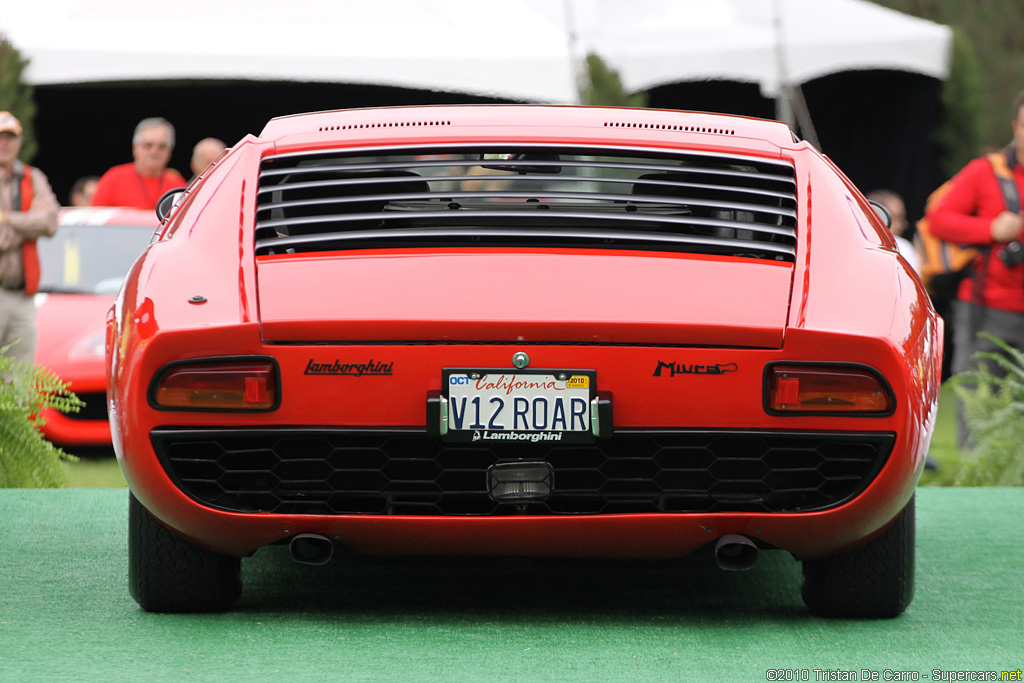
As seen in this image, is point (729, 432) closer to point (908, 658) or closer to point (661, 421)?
point (661, 421)

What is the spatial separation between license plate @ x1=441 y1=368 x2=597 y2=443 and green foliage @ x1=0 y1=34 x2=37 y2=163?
9842mm

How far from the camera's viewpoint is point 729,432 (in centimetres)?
308

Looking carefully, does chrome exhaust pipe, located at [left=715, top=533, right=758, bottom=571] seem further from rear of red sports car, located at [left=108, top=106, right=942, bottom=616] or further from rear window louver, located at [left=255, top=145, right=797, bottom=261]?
rear window louver, located at [left=255, top=145, right=797, bottom=261]

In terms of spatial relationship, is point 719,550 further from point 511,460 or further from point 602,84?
point 602,84

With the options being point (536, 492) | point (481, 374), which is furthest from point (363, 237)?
point (536, 492)

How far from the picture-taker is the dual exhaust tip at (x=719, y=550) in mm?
3186

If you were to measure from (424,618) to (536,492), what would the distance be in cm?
52

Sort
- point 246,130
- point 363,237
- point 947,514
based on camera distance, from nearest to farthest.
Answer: point 363,237 → point 947,514 → point 246,130

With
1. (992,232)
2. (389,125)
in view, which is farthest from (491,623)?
(992,232)

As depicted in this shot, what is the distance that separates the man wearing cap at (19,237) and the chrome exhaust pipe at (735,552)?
5.38 m

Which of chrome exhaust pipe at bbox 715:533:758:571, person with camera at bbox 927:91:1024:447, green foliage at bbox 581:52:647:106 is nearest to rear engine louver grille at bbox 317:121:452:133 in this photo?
chrome exhaust pipe at bbox 715:533:758:571

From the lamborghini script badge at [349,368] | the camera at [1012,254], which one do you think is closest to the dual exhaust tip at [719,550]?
the lamborghini script badge at [349,368]

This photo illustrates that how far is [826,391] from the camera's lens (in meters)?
3.07

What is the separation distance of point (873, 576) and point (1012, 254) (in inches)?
177
